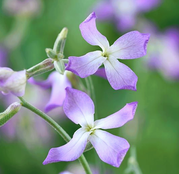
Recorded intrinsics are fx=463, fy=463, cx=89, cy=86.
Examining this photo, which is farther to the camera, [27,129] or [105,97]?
[105,97]

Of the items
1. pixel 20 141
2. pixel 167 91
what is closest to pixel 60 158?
pixel 20 141

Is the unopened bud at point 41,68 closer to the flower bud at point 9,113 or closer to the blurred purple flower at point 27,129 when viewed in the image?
the flower bud at point 9,113

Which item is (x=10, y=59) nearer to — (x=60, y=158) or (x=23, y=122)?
(x=23, y=122)

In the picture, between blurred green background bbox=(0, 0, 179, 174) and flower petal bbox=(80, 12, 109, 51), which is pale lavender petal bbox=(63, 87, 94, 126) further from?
blurred green background bbox=(0, 0, 179, 174)

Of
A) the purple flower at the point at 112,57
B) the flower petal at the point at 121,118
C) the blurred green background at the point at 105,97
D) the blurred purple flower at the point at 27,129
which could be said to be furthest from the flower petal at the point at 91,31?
the blurred purple flower at the point at 27,129

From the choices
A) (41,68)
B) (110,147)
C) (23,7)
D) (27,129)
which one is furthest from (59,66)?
(23,7)

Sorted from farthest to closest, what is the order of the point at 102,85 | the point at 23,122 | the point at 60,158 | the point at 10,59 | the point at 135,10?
1. the point at 135,10
2. the point at 10,59
3. the point at 102,85
4. the point at 23,122
5. the point at 60,158

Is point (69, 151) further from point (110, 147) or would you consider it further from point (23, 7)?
point (23, 7)

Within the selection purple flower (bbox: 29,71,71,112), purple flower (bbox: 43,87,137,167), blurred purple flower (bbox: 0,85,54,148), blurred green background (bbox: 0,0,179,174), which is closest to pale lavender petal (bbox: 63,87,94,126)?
purple flower (bbox: 43,87,137,167)
